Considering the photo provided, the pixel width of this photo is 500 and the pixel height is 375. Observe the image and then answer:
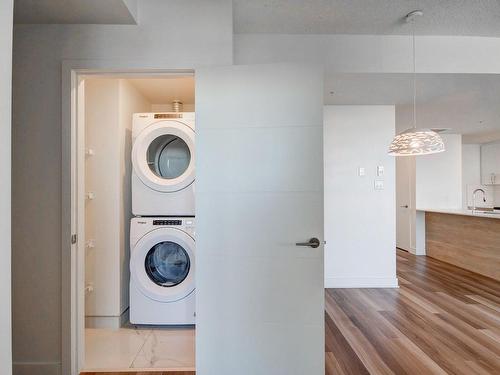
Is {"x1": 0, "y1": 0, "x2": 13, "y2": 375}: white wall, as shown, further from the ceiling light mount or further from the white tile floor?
the ceiling light mount

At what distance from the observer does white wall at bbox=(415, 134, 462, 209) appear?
5.28 m

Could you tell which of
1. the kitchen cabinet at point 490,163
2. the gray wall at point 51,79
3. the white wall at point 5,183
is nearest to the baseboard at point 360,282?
the gray wall at point 51,79

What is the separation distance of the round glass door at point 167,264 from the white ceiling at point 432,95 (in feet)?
6.68

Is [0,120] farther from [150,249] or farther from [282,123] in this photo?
[150,249]

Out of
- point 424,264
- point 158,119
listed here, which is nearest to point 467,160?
point 424,264

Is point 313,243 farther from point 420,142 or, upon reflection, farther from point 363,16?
point 363,16

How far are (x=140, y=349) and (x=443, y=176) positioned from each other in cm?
577

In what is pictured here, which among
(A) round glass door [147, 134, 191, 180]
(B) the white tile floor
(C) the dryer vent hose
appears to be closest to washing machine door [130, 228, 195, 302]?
(B) the white tile floor

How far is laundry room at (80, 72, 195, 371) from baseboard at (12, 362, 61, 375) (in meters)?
0.54

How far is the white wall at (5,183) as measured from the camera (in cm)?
86

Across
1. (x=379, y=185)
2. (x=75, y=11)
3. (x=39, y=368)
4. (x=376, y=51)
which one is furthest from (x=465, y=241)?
(x=75, y=11)

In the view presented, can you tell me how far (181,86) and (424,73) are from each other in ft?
7.18

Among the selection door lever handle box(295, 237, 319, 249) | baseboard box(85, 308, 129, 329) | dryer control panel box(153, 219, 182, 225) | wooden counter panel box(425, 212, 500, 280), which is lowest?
baseboard box(85, 308, 129, 329)

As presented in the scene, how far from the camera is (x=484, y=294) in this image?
3.15m
